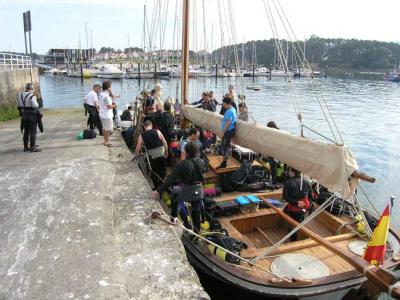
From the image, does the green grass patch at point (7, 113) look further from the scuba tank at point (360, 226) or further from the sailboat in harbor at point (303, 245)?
the scuba tank at point (360, 226)

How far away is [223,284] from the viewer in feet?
16.2

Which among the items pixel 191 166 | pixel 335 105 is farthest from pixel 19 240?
pixel 335 105

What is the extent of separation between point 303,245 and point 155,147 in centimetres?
378

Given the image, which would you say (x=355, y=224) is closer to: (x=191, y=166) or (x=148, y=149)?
(x=191, y=166)

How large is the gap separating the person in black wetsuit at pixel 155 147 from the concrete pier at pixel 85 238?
1.59 ft

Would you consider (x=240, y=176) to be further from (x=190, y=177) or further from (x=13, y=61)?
(x=13, y=61)

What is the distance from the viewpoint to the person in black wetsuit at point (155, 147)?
7.57m

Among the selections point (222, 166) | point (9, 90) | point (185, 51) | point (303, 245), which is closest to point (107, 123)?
point (185, 51)

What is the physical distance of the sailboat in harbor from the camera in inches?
167

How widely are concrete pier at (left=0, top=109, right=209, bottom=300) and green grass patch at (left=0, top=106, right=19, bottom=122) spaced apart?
Result: 10.6m

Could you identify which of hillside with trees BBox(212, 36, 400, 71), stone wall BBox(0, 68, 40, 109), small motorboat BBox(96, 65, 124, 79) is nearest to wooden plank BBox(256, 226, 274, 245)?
stone wall BBox(0, 68, 40, 109)

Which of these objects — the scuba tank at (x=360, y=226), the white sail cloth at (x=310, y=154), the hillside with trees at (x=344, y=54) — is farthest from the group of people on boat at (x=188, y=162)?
the hillside with trees at (x=344, y=54)

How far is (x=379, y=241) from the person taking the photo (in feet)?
13.0

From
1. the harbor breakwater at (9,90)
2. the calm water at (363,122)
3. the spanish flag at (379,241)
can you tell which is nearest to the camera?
the spanish flag at (379,241)
